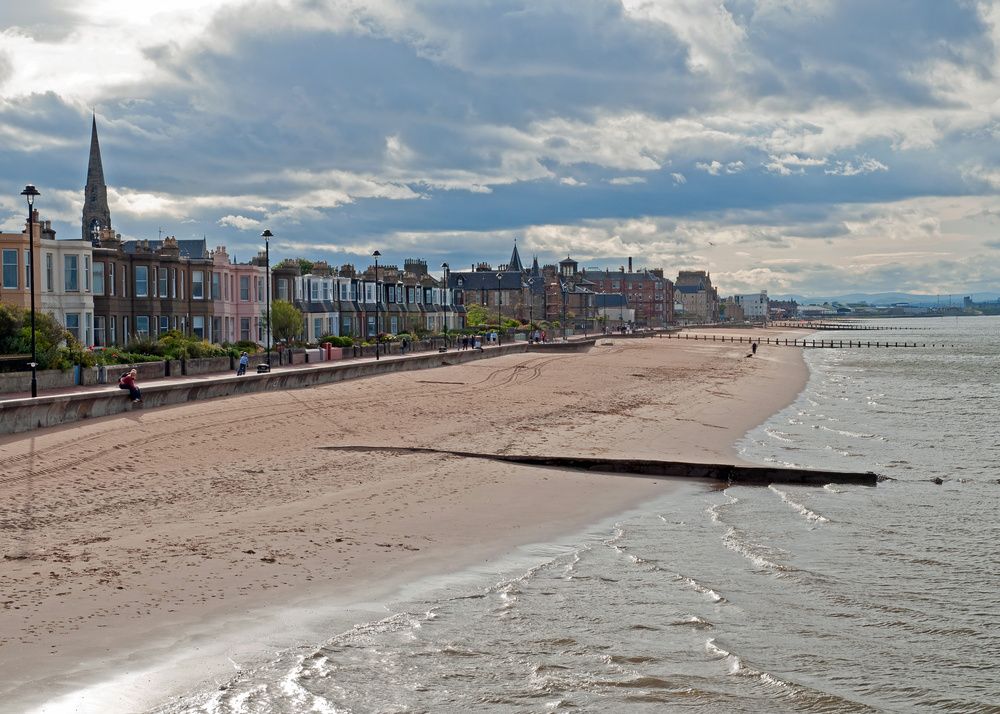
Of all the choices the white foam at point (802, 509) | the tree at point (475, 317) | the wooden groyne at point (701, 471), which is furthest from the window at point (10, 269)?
the tree at point (475, 317)

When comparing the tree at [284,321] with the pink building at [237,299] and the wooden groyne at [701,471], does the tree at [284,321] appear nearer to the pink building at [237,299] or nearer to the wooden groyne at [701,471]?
A: the pink building at [237,299]

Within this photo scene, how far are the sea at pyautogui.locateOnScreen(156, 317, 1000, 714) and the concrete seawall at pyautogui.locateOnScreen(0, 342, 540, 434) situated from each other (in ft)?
49.4

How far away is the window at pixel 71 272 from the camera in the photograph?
51469mm

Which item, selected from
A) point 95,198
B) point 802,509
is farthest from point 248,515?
point 95,198

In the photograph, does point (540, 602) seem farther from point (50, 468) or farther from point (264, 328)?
point (264, 328)

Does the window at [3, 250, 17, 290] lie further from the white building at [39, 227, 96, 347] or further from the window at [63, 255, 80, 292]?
the window at [63, 255, 80, 292]

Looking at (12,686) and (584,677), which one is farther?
(584,677)

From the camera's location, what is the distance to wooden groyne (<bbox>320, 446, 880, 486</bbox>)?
24.4 meters

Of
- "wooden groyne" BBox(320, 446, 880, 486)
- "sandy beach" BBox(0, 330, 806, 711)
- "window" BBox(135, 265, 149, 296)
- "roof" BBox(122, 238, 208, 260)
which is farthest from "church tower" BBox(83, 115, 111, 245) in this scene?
"wooden groyne" BBox(320, 446, 880, 486)

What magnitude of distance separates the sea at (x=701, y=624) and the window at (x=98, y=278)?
138 ft

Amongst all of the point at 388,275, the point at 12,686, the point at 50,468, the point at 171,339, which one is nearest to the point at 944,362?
the point at 388,275

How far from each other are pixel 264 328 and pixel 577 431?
43745 mm

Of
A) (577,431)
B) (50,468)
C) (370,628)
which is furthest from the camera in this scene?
(577,431)

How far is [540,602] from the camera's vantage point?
47.0ft
